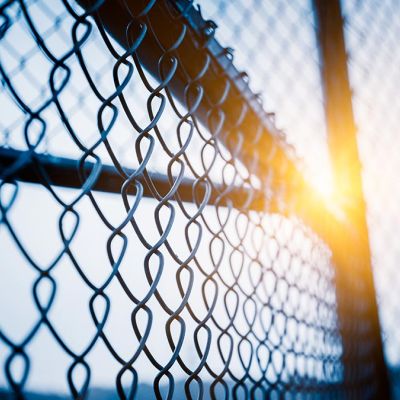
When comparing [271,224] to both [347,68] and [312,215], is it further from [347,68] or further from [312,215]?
[347,68]

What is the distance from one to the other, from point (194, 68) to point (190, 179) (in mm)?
221

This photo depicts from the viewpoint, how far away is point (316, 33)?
155 centimetres

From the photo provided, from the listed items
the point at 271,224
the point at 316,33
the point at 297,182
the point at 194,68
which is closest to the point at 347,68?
the point at 316,33

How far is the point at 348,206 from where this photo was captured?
1.49 metres

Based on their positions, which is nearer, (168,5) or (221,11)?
(168,5)

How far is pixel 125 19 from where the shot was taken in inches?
24.6

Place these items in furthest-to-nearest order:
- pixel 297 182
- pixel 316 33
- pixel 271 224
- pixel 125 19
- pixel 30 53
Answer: pixel 316 33 < pixel 297 182 < pixel 271 224 < pixel 30 53 < pixel 125 19

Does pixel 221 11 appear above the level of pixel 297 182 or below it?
above

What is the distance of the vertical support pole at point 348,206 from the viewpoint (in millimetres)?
1426

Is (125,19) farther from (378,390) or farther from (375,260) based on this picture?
(378,390)

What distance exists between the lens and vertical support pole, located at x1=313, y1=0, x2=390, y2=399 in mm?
1426

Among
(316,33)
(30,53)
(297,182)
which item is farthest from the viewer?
(316,33)

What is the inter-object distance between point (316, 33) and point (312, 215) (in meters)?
0.77

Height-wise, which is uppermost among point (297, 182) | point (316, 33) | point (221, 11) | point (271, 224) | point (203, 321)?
point (316, 33)
